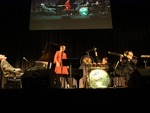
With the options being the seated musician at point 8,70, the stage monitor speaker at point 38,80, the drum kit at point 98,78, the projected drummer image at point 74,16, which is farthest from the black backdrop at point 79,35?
the stage monitor speaker at point 38,80

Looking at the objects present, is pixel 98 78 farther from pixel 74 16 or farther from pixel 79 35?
pixel 79 35

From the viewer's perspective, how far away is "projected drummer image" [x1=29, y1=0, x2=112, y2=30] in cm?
828

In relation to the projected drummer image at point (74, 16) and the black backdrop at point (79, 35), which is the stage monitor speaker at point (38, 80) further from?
the black backdrop at point (79, 35)

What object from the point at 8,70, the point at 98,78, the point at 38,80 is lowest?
the point at 38,80

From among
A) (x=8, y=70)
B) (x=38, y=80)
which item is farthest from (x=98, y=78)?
(x=38, y=80)

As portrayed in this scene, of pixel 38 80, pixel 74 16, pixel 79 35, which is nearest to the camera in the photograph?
pixel 38 80

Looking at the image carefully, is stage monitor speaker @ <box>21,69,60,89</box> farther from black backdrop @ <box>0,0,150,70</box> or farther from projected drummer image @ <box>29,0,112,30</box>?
black backdrop @ <box>0,0,150,70</box>

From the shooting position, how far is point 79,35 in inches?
350

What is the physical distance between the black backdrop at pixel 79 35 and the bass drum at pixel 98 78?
271 centimetres

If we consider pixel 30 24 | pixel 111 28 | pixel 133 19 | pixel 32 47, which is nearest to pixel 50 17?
pixel 30 24

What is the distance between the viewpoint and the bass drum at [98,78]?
19.3 ft

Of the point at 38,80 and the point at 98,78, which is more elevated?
the point at 98,78

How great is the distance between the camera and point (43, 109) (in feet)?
7.60

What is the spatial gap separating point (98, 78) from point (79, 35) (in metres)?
3.31
